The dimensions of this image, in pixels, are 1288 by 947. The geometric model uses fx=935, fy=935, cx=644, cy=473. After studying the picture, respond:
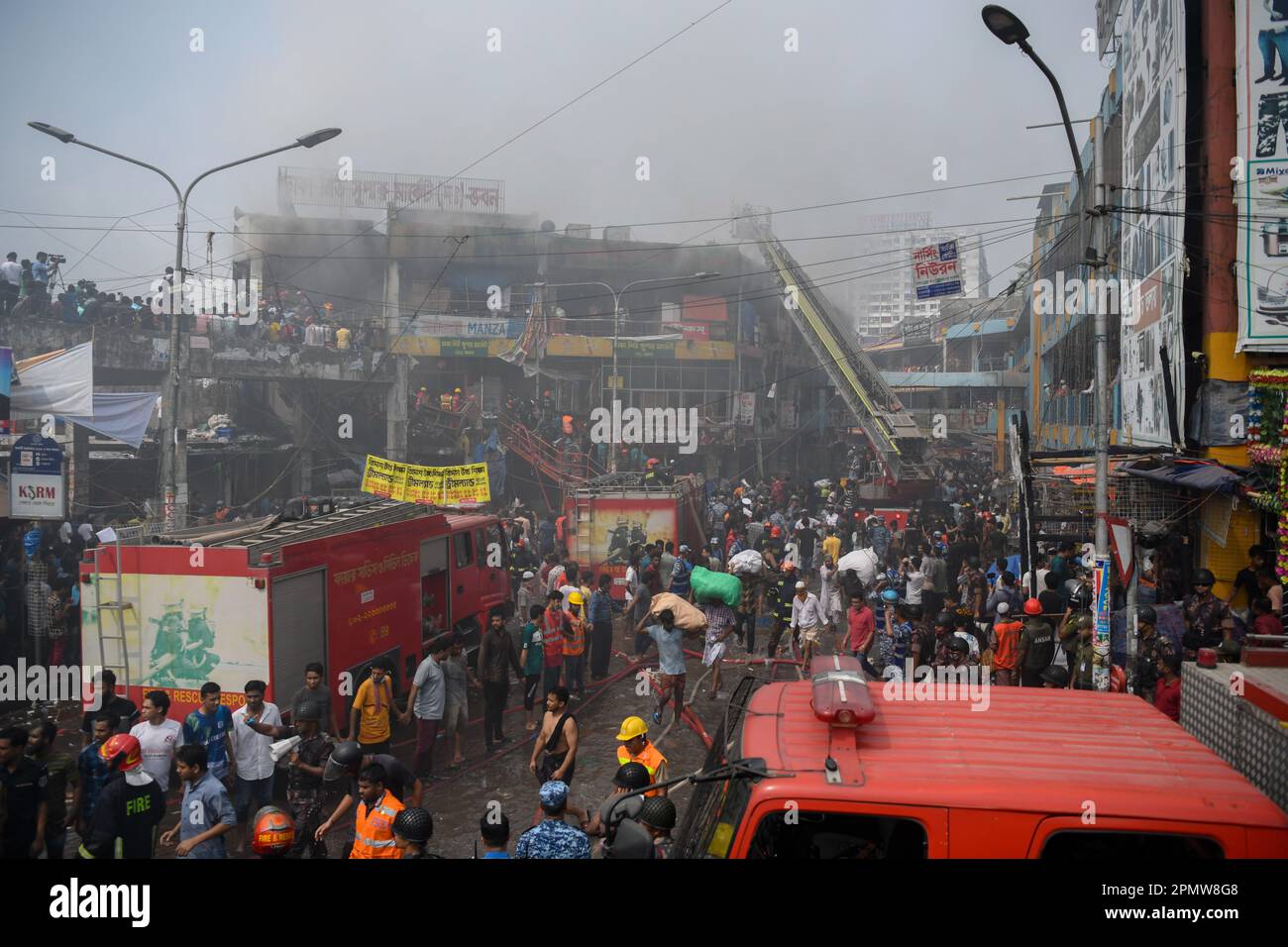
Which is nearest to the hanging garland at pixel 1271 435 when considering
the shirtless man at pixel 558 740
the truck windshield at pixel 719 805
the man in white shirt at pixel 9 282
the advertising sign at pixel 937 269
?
the advertising sign at pixel 937 269

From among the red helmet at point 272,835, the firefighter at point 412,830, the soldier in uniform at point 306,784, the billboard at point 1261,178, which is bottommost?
the soldier in uniform at point 306,784

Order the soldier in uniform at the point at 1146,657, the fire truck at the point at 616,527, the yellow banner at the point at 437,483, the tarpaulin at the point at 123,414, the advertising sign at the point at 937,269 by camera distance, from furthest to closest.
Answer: the advertising sign at the point at 937,269 → the tarpaulin at the point at 123,414 → the fire truck at the point at 616,527 → the yellow banner at the point at 437,483 → the soldier in uniform at the point at 1146,657

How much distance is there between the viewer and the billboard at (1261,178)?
1312 centimetres

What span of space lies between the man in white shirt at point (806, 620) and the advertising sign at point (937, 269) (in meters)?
9.62

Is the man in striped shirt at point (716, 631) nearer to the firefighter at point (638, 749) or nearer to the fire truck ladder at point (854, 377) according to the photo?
the firefighter at point (638, 749)

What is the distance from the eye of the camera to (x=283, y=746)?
7457mm

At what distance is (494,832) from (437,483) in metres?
11.5

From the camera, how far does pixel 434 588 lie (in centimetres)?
1255

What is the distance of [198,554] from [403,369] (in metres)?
25.3

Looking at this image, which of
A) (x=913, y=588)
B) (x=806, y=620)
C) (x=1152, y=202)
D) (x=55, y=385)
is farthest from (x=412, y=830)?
(x=1152, y=202)

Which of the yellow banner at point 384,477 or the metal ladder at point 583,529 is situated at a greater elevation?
the yellow banner at point 384,477

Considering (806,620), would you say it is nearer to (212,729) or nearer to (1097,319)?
(1097,319)

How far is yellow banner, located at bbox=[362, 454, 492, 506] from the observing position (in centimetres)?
1537

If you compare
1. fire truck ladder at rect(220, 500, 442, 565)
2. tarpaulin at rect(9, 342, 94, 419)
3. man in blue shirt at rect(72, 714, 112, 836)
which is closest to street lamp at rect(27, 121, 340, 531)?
tarpaulin at rect(9, 342, 94, 419)
